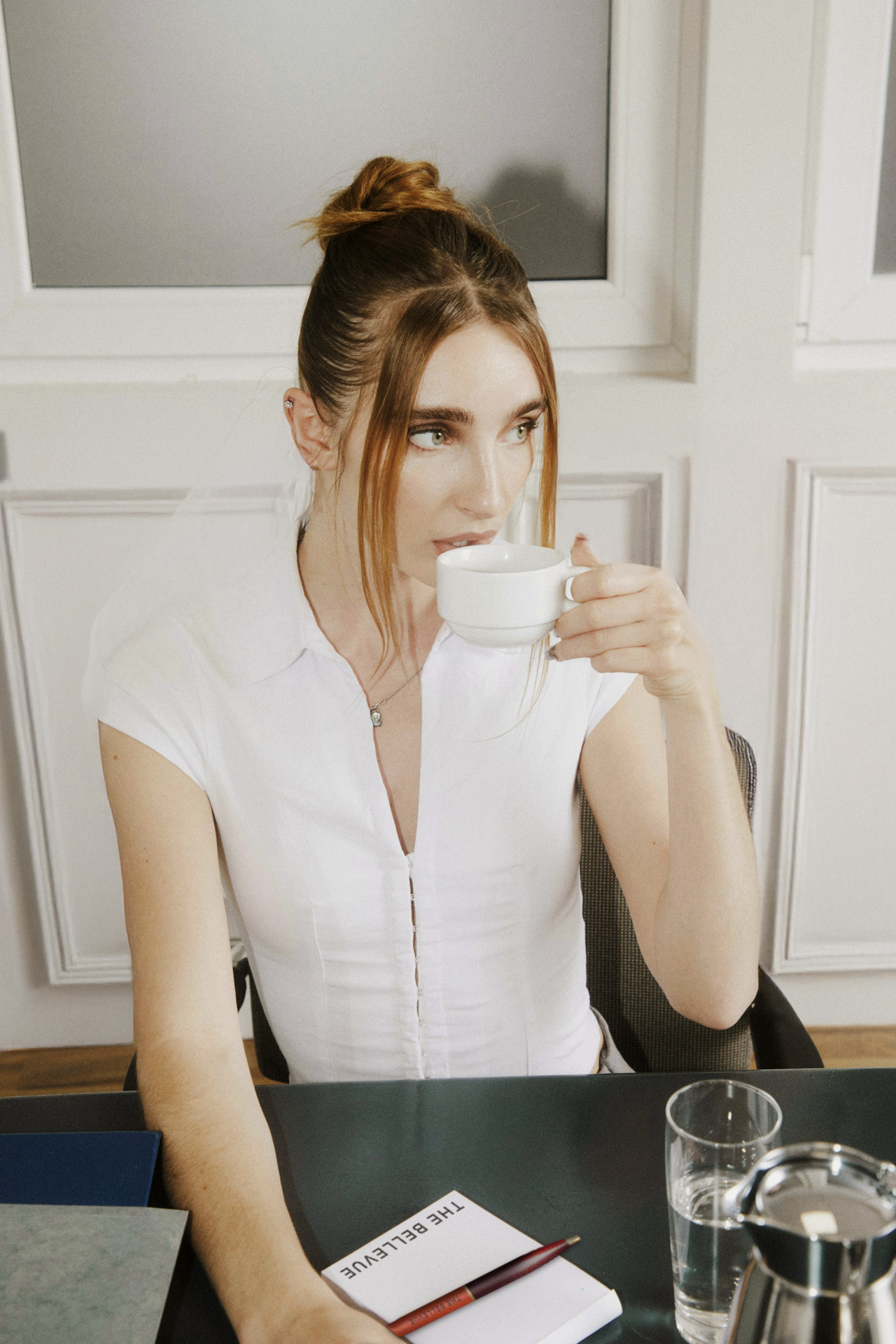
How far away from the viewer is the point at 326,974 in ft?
3.83

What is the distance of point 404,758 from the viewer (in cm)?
120

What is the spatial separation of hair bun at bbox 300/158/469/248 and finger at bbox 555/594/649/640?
0.51 m

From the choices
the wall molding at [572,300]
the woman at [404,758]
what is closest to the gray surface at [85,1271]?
the woman at [404,758]

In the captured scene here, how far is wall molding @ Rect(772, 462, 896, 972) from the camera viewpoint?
197 cm

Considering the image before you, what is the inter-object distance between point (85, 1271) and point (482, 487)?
717 millimetres

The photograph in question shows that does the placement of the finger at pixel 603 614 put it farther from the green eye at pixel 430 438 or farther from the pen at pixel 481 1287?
the pen at pixel 481 1287

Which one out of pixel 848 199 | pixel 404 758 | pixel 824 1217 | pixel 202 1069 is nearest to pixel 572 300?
pixel 848 199

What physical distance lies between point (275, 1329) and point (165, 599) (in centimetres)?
125

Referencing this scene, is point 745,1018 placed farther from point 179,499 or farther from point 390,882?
point 179,499

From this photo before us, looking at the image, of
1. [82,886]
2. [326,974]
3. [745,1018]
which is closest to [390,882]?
[326,974]

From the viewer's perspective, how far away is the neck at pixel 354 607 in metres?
1.22

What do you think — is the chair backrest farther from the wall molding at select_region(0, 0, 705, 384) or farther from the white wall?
the wall molding at select_region(0, 0, 705, 384)

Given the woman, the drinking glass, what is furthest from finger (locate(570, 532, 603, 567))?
the drinking glass

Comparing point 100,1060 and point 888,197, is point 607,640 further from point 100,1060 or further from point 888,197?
point 100,1060
